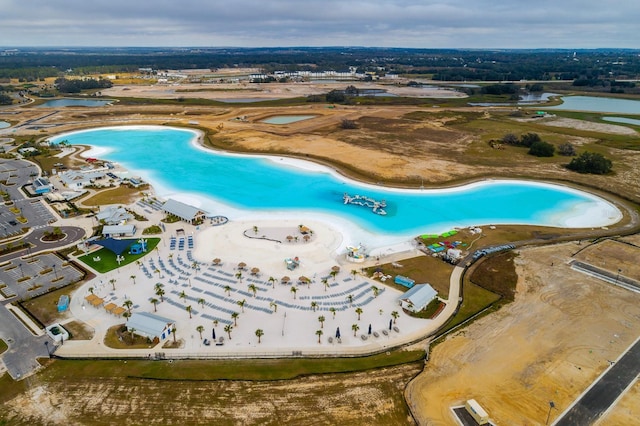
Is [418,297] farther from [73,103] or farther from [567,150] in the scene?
[73,103]

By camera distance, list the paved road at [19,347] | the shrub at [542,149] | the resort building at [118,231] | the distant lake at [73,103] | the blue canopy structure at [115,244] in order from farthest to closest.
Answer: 1. the distant lake at [73,103]
2. the shrub at [542,149]
3. the resort building at [118,231]
4. the blue canopy structure at [115,244]
5. the paved road at [19,347]

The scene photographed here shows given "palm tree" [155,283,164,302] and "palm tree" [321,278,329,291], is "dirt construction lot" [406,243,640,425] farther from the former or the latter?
"palm tree" [155,283,164,302]

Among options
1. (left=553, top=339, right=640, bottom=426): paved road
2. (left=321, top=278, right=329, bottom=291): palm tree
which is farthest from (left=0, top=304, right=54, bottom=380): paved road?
(left=553, top=339, right=640, bottom=426): paved road

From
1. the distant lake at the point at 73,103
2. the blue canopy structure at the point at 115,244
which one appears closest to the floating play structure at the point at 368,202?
the blue canopy structure at the point at 115,244

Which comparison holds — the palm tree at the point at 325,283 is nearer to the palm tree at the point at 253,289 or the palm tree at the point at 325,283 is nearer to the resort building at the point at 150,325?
the palm tree at the point at 253,289

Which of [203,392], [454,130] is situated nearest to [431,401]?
[203,392]

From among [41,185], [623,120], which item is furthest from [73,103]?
[623,120]
